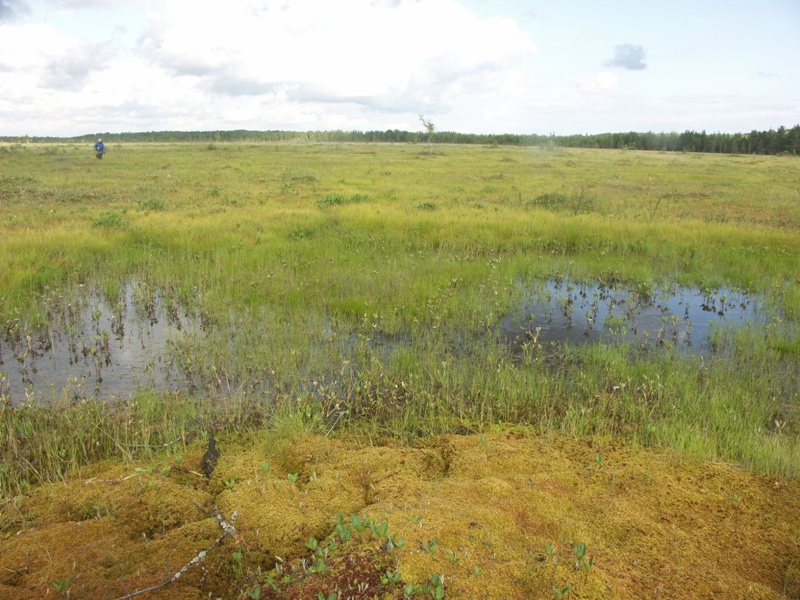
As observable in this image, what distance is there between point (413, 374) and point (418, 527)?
312cm

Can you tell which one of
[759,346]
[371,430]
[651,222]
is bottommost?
[371,430]

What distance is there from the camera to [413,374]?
6.34m

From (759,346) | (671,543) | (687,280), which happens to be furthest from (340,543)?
(687,280)

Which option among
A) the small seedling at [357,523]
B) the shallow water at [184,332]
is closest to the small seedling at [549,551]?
the small seedling at [357,523]

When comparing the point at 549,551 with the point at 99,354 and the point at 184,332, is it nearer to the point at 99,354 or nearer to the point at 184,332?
the point at 184,332

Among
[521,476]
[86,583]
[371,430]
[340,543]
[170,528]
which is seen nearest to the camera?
[86,583]

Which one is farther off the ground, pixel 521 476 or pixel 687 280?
pixel 687 280

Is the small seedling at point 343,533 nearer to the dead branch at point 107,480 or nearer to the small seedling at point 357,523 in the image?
the small seedling at point 357,523

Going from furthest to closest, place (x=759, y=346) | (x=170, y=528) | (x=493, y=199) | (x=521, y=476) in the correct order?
(x=493, y=199), (x=759, y=346), (x=521, y=476), (x=170, y=528)

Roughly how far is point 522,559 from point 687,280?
974 cm

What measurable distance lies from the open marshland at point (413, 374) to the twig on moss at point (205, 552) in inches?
4.2

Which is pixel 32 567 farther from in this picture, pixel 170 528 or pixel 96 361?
pixel 96 361

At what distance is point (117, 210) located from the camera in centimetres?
1639

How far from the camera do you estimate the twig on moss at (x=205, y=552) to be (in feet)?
9.18
